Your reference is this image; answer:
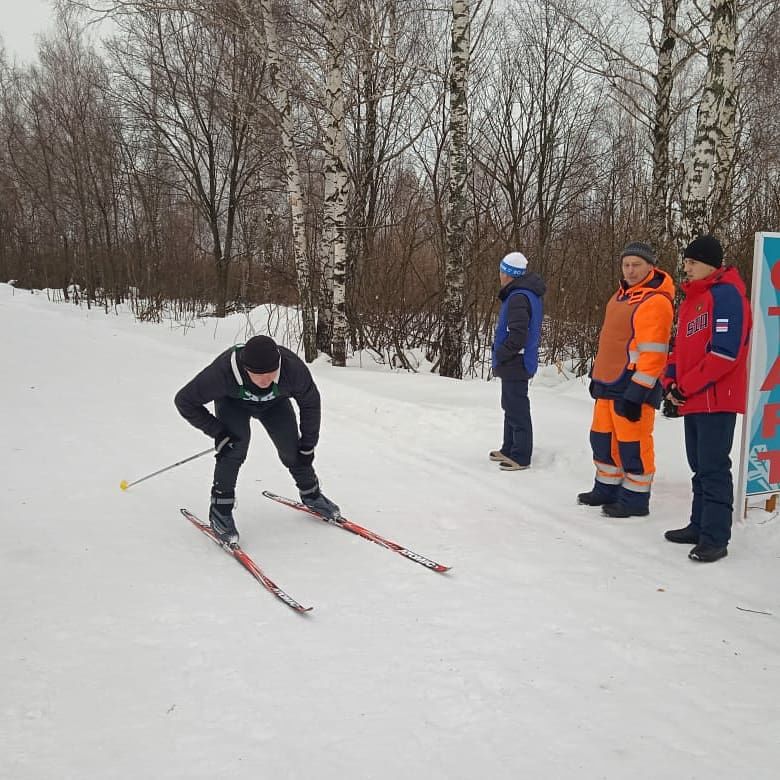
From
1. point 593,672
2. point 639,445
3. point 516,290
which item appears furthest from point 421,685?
point 516,290

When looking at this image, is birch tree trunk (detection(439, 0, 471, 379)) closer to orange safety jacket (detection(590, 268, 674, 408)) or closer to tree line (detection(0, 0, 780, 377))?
tree line (detection(0, 0, 780, 377))

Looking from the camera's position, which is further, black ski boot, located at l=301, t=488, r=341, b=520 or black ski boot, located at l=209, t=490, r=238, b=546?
black ski boot, located at l=301, t=488, r=341, b=520

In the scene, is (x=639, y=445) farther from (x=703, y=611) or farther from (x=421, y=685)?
(x=421, y=685)

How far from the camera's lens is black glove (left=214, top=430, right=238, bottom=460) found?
14.6 ft

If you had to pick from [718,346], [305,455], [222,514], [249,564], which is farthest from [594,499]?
[222,514]

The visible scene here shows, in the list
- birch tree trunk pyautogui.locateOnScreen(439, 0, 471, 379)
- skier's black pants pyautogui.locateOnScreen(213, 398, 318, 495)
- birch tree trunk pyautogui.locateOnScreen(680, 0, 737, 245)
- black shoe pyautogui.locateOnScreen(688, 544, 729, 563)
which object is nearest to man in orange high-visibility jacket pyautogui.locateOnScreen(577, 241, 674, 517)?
black shoe pyautogui.locateOnScreen(688, 544, 729, 563)

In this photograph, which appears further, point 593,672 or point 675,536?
point 675,536

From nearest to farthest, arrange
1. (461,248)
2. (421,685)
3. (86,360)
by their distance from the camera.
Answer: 1. (421,685)
2. (461,248)
3. (86,360)

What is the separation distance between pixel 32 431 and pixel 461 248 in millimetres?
5851

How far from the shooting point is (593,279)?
33.4 feet

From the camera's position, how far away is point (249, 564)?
404cm

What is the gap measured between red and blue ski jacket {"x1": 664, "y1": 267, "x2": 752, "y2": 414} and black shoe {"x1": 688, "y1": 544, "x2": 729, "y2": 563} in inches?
32.3

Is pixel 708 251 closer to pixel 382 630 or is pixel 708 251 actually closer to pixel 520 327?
pixel 520 327

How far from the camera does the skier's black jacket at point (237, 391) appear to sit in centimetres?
425
